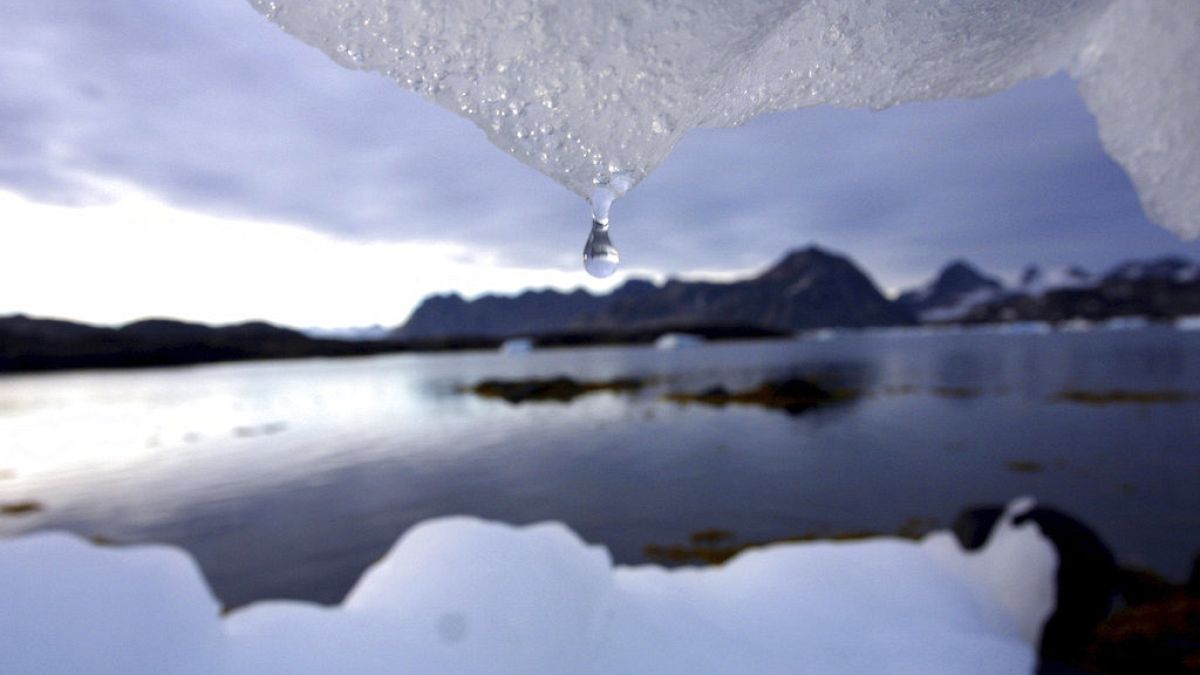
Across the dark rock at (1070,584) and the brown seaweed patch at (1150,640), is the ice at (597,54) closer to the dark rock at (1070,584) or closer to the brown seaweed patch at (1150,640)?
the dark rock at (1070,584)

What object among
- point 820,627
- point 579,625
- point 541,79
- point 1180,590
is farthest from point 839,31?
point 1180,590

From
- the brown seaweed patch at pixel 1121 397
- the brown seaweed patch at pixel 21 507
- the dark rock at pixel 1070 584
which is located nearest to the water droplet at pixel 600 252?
the dark rock at pixel 1070 584

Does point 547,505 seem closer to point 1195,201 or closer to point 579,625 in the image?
point 579,625

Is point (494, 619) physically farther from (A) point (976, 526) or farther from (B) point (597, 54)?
(A) point (976, 526)

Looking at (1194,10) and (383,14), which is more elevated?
(1194,10)

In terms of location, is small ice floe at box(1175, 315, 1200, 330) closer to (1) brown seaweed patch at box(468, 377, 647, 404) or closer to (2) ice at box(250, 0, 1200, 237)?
(1) brown seaweed patch at box(468, 377, 647, 404)

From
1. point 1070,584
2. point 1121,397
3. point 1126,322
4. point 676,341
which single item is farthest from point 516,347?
point 1126,322
